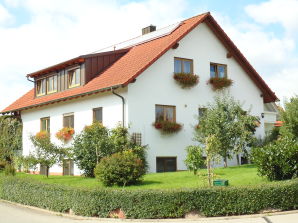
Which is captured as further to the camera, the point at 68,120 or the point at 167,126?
the point at 68,120

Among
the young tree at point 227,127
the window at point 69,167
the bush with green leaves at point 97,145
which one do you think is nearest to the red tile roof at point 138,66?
the bush with green leaves at point 97,145

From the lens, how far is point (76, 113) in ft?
75.8

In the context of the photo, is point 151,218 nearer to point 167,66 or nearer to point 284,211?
point 284,211

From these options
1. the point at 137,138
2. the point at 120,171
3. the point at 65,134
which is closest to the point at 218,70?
the point at 137,138

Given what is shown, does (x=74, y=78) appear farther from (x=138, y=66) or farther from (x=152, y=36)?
(x=138, y=66)

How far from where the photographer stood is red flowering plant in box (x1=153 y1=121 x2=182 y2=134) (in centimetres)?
2056

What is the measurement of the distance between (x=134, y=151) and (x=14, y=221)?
7.55 meters

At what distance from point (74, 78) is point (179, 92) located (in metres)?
5.97

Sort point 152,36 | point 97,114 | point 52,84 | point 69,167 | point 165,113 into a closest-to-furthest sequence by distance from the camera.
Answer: point 165,113 → point 97,114 → point 69,167 → point 152,36 → point 52,84

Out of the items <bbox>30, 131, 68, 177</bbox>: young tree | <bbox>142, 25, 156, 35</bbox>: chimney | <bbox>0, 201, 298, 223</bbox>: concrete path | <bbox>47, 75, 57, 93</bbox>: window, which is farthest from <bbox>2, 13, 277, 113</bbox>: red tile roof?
<bbox>0, 201, 298, 223</bbox>: concrete path

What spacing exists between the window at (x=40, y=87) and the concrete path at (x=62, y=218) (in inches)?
467

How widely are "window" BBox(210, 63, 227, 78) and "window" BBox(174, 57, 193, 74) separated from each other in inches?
60.8

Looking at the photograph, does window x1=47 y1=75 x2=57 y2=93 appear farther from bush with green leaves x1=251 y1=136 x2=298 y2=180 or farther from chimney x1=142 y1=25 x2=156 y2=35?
bush with green leaves x1=251 y1=136 x2=298 y2=180

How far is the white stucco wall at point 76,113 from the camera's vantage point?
20.6 metres
